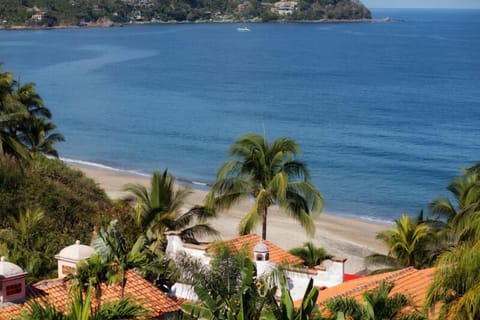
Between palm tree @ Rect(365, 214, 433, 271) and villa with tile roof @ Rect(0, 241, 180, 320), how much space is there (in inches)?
358

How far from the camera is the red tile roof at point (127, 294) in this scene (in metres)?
16.0

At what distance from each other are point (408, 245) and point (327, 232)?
705 inches

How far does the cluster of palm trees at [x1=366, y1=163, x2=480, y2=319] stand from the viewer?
38.5ft

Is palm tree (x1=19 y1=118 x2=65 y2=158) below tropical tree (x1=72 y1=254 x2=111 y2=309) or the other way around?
below

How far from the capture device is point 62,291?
54.0ft

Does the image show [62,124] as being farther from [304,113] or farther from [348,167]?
[348,167]

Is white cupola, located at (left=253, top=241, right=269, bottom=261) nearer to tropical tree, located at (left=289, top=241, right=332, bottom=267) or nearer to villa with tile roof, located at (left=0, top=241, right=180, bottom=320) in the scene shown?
villa with tile roof, located at (left=0, top=241, right=180, bottom=320)

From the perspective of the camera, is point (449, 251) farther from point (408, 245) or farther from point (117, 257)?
point (408, 245)

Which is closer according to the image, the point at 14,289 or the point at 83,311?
the point at 83,311

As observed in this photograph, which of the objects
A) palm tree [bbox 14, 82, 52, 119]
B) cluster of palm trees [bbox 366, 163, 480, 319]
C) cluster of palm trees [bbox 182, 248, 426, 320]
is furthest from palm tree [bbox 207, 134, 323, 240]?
palm tree [bbox 14, 82, 52, 119]

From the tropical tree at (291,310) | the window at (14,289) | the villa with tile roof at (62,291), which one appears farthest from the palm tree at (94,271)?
the tropical tree at (291,310)

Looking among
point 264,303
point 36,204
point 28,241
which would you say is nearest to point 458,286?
point 264,303

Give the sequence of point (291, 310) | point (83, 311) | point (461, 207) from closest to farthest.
Answer: point (83, 311), point (291, 310), point (461, 207)

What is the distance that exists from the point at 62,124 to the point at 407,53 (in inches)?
3675
